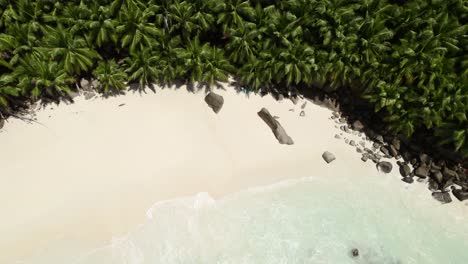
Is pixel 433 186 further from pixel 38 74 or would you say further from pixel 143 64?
pixel 38 74

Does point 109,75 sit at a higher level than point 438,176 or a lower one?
higher

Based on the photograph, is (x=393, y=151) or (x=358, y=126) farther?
(x=358, y=126)

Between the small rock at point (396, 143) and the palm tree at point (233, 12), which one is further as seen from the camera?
the small rock at point (396, 143)

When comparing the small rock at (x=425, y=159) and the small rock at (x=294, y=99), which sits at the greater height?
the small rock at (x=294, y=99)

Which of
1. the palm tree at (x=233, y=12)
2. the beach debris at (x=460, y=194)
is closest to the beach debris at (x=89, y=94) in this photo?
the palm tree at (x=233, y=12)

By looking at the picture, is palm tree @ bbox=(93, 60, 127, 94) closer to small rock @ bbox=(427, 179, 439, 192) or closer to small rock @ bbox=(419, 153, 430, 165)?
small rock @ bbox=(419, 153, 430, 165)

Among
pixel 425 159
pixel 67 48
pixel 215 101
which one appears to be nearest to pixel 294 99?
pixel 215 101

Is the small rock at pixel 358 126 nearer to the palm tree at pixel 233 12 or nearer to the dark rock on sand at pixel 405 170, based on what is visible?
the dark rock on sand at pixel 405 170
